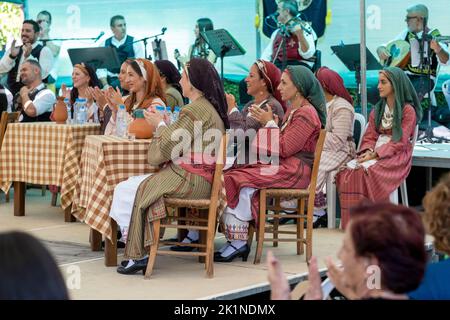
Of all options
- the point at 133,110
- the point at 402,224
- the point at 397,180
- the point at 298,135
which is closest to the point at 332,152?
the point at 397,180

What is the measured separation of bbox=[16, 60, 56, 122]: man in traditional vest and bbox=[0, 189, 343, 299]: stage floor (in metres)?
1.44

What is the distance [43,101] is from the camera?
7.54 m

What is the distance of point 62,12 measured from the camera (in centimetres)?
992

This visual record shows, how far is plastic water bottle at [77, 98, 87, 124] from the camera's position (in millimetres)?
6574

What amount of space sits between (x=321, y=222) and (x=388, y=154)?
0.77 metres

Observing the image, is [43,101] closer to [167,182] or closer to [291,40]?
[291,40]

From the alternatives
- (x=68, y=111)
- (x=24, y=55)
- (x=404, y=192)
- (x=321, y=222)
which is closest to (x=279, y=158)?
(x=321, y=222)

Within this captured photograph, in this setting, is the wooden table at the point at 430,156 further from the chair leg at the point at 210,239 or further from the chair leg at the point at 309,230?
the chair leg at the point at 210,239

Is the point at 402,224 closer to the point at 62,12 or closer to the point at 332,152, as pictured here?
the point at 332,152

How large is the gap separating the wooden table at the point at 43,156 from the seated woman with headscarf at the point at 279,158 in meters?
1.44

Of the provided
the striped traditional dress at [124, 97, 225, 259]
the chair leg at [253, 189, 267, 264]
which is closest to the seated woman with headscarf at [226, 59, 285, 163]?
the chair leg at [253, 189, 267, 264]

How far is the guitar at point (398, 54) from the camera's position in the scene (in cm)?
726

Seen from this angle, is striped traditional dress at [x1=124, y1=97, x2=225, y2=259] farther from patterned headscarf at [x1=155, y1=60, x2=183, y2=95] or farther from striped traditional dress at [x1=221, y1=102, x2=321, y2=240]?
patterned headscarf at [x1=155, y1=60, x2=183, y2=95]

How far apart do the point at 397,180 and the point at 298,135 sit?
1.20m
